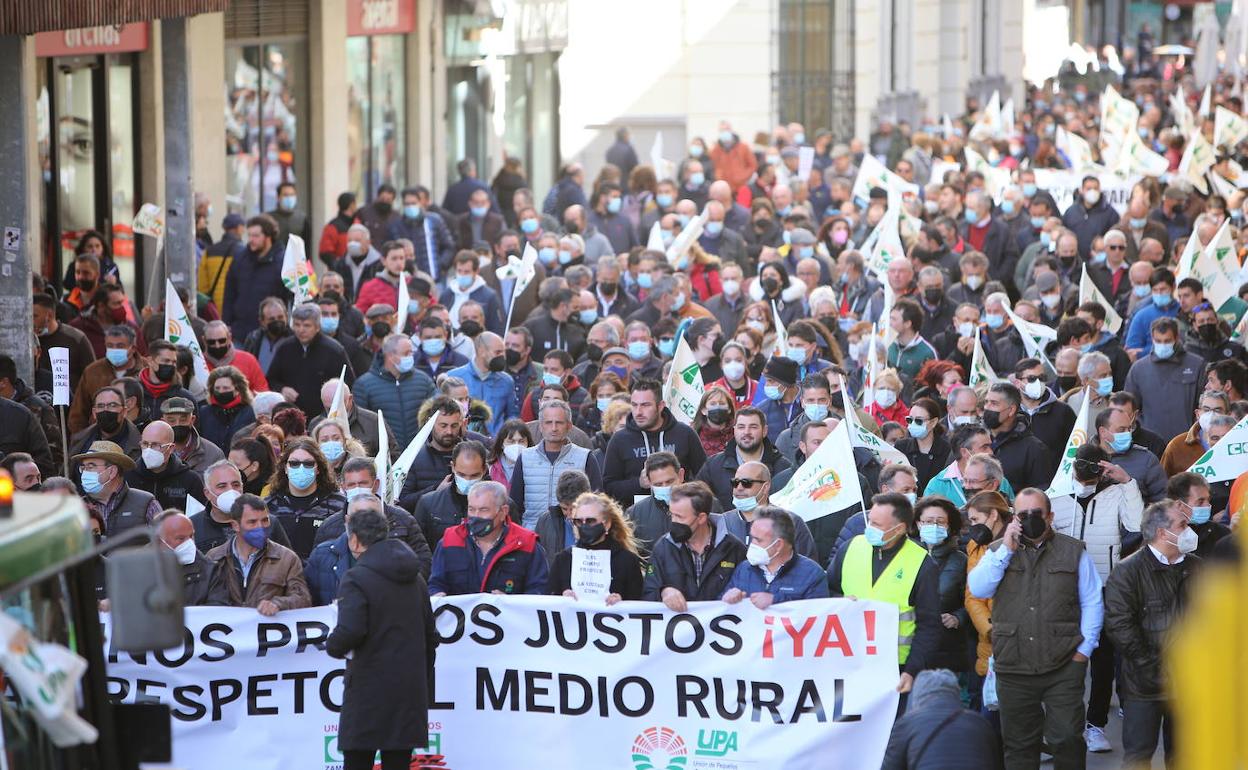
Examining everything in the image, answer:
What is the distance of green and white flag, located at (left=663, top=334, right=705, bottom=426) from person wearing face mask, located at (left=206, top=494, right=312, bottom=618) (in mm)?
4419

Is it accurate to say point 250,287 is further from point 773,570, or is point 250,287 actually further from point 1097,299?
point 773,570

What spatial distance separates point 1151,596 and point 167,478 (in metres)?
5.48

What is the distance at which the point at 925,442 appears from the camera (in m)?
12.8

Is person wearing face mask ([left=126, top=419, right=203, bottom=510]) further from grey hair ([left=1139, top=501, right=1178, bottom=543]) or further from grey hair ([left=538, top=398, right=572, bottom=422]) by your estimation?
grey hair ([left=1139, top=501, right=1178, bottom=543])

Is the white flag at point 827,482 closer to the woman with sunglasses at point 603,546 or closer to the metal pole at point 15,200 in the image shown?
the woman with sunglasses at point 603,546

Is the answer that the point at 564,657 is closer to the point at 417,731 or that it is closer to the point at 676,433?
the point at 417,731

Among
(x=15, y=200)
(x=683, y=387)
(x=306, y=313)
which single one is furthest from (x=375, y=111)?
(x=683, y=387)

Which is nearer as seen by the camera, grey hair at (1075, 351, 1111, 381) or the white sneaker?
the white sneaker

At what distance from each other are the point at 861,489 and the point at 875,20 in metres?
30.8

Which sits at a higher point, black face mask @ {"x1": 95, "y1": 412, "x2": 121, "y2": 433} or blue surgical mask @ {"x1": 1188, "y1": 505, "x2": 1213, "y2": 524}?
black face mask @ {"x1": 95, "y1": 412, "x2": 121, "y2": 433}

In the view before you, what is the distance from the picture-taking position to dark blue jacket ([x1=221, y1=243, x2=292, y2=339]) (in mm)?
18594

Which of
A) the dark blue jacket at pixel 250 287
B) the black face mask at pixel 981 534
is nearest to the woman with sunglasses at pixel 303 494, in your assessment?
the black face mask at pixel 981 534

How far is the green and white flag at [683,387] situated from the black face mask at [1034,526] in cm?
459

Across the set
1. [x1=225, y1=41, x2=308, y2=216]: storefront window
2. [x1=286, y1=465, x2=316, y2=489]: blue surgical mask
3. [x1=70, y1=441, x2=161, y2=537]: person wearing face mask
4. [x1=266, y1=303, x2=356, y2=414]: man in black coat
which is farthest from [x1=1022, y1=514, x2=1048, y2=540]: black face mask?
[x1=225, y1=41, x2=308, y2=216]: storefront window
